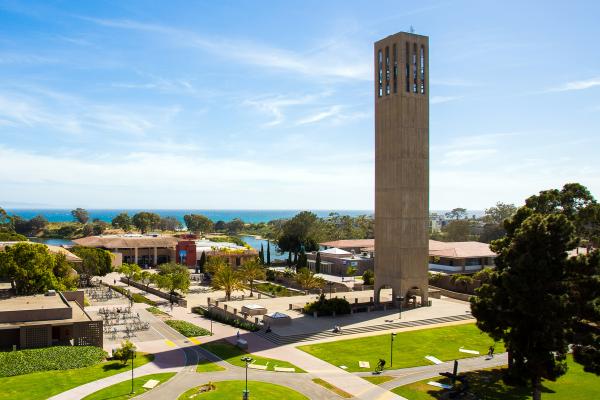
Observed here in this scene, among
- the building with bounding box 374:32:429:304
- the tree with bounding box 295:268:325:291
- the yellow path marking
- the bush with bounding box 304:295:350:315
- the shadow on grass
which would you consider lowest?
the shadow on grass

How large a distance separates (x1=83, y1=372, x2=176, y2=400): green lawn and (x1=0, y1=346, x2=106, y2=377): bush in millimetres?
5979

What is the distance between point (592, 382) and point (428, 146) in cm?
3395

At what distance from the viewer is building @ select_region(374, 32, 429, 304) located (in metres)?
62.8

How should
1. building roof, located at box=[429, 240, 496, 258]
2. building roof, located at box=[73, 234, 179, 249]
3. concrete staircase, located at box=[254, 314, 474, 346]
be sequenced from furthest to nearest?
building roof, located at box=[73, 234, 179, 249], building roof, located at box=[429, 240, 496, 258], concrete staircase, located at box=[254, 314, 474, 346]

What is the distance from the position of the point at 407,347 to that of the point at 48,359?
29290 millimetres

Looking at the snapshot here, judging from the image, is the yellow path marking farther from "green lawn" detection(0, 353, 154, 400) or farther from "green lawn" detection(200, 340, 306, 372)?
"green lawn" detection(0, 353, 154, 400)

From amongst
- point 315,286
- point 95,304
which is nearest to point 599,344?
point 315,286

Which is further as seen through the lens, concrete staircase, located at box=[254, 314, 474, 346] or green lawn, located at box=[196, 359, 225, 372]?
concrete staircase, located at box=[254, 314, 474, 346]

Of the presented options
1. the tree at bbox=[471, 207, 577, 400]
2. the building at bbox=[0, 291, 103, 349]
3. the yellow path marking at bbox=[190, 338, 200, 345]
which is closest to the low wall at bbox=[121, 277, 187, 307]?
the yellow path marking at bbox=[190, 338, 200, 345]

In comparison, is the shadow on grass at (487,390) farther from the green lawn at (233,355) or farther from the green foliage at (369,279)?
the green foliage at (369,279)

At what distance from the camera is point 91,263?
8294 cm

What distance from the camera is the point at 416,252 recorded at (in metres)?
63.2

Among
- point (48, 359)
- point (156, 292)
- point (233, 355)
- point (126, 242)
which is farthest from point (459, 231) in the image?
point (48, 359)

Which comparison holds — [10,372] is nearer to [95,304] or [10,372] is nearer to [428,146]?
[95,304]
